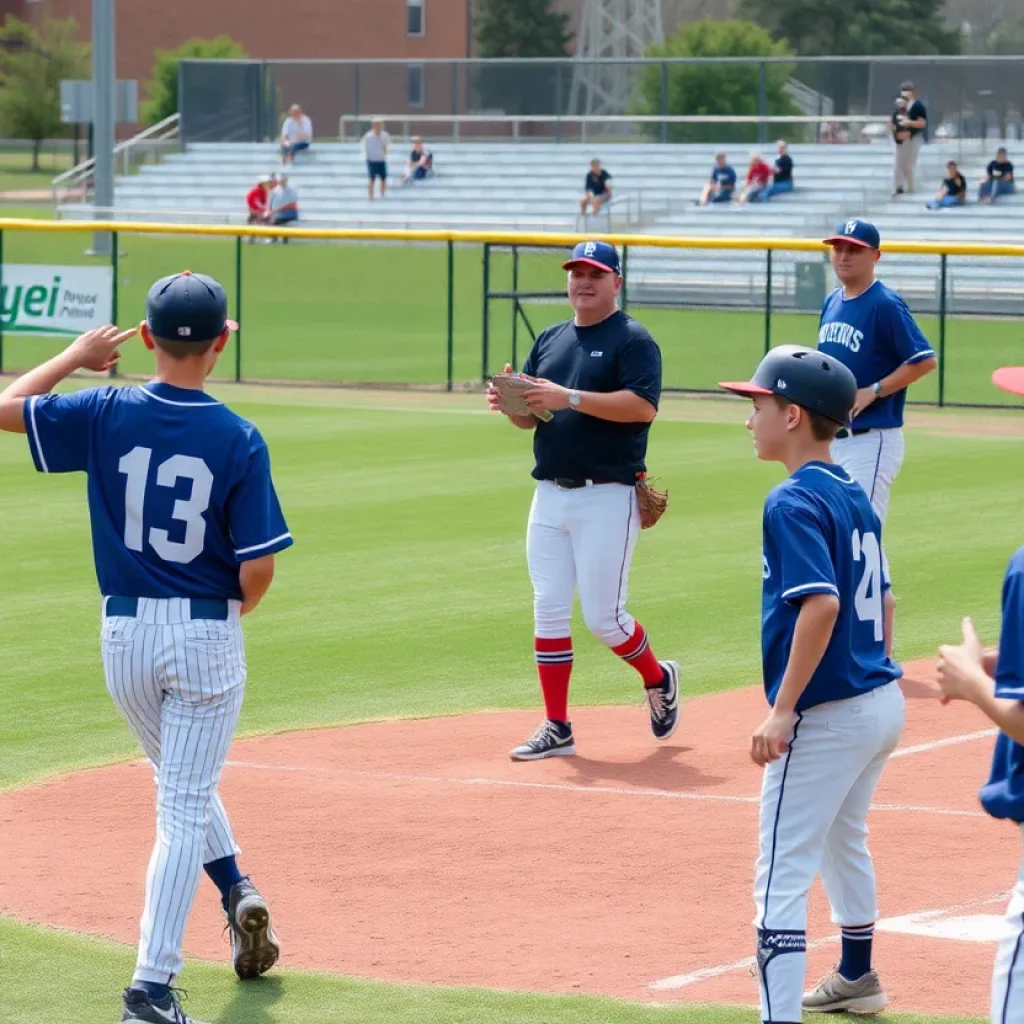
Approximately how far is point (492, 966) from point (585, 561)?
2.81 meters

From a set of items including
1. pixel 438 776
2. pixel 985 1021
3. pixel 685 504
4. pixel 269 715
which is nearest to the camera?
pixel 985 1021

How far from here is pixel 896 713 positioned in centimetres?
500

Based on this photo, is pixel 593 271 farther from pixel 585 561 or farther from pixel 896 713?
pixel 896 713

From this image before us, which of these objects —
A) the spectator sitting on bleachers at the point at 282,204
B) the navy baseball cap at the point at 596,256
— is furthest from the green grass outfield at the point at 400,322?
the navy baseball cap at the point at 596,256

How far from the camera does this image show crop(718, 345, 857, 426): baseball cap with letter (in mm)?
4895

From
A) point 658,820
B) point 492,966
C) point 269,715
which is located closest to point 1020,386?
point 492,966

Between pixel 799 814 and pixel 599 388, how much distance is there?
136 inches

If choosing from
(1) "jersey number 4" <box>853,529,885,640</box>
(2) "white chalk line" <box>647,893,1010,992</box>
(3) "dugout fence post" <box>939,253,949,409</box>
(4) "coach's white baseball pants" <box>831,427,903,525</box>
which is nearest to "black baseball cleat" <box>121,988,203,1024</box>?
(2) "white chalk line" <box>647,893,1010,992</box>

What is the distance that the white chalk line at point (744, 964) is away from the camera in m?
5.51

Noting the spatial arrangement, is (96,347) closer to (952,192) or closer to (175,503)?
(175,503)

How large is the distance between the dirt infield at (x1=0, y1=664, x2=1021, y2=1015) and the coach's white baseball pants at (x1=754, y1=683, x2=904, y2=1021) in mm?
639

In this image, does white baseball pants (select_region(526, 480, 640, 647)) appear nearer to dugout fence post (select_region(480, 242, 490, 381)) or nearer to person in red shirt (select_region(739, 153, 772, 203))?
dugout fence post (select_region(480, 242, 490, 381))

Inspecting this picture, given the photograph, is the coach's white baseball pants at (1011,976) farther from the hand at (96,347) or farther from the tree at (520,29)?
the tree at (520,29)

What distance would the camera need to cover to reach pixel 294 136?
46.5m
